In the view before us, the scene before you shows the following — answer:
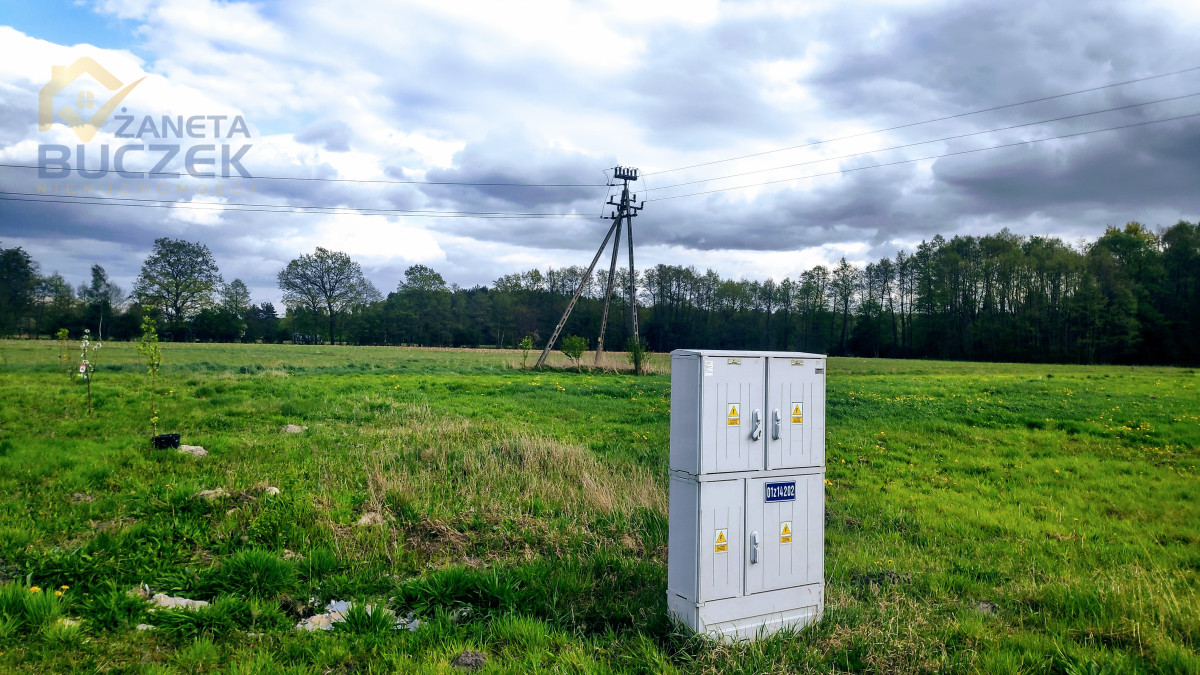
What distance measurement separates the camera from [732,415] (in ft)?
14.5

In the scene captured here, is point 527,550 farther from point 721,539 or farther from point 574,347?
point 574,347

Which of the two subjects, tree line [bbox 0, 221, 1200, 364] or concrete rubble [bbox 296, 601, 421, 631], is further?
tree line [bbox 0, 221, 1200, 364]

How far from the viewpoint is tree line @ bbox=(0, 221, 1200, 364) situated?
172 feet

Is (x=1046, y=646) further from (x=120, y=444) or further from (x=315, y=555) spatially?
(x=120, y=444)

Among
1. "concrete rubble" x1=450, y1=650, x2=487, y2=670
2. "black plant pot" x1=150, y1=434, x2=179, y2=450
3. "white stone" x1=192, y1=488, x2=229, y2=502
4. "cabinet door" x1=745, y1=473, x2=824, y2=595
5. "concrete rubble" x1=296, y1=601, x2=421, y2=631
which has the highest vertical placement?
"cabinet door" x1=745, y1=473, x2=824, y2=595

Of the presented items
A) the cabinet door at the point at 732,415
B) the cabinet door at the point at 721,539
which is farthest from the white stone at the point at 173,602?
the cabinet door at the point at 732,415

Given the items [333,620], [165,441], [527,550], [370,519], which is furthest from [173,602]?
[165,441]

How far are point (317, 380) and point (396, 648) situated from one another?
2046 centimetres

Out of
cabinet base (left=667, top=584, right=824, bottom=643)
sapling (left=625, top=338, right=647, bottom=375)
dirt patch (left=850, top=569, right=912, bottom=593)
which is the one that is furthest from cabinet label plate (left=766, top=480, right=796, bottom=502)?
sapling (left=625, top=338, right=647, bottom=375)

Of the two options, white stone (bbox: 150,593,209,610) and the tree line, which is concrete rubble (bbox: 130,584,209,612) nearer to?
white stone (bbox: 150,593,209,610)

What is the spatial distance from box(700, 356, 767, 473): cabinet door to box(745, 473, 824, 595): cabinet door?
23 centimetres

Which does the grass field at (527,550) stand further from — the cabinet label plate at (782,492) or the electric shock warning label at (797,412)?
the electric shock warning label at (797,412)

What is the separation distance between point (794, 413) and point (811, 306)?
76147 mm

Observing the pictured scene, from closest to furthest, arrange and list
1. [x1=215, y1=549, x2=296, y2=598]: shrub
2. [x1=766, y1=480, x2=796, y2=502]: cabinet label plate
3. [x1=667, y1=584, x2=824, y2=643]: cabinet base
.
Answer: [x1=667, y1=584, x2=824, y2=643]: cabinet base < [x1=766, y1=480, x2=796, y2=502]: cabinet label plate < [x1=215, y1=549, x2=296, y2=598]: shrub
